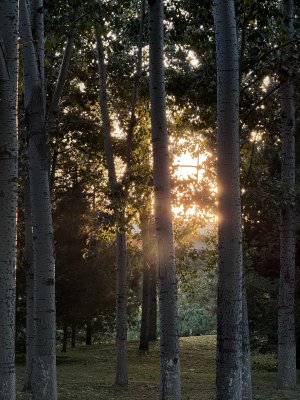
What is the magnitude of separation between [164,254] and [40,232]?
93.4 inches

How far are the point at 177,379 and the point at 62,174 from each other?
50.8 ft

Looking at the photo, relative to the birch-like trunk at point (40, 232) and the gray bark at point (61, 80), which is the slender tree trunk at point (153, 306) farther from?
the birch-like trunk at point (40, 232)

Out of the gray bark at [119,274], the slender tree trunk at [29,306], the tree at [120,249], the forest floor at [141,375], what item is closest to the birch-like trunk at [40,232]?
the forest floor at [141,375]

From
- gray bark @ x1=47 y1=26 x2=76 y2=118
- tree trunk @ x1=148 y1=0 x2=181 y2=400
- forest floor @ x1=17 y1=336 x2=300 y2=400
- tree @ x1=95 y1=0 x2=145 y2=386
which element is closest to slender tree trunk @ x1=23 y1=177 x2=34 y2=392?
forest floor @ x1=17 y1=336 x2=300 y2=400

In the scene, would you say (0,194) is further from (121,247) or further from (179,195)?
(121,247)

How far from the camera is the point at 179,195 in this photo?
48.3ft

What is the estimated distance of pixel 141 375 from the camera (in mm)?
20844

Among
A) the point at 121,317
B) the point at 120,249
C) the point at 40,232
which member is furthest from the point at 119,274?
the point at 40,232

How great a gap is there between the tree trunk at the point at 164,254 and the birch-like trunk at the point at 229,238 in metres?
2.05

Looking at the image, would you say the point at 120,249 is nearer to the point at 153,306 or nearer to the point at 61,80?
the point at 61,80

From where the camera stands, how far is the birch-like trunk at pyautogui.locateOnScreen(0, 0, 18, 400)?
5832mm

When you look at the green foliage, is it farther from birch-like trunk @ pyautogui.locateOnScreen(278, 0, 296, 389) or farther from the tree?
birch-like trunk @ pyautogui.locateOnScreen(278, 0, 296, 389)

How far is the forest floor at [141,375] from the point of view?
15012mm

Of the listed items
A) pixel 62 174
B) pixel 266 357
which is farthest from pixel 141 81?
pixel 266 357
